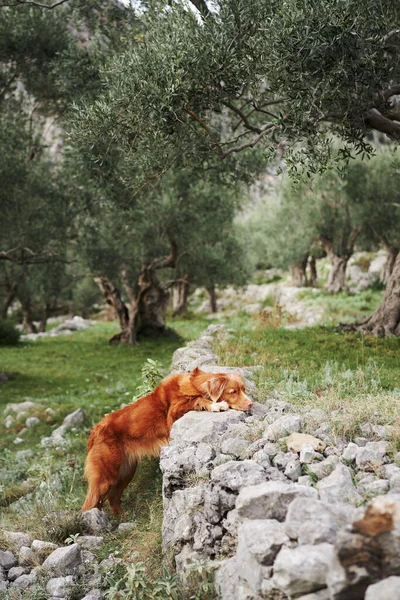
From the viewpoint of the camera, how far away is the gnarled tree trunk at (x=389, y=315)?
1458 cm

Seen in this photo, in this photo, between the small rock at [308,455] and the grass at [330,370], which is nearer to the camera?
the small rock at [308,455]

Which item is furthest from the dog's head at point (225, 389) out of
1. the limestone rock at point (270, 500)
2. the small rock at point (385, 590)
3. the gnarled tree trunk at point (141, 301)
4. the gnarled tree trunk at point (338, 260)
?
the gnarled tree trunk at point (338, 260)

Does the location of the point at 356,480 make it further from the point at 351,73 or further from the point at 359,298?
the point at 359,298

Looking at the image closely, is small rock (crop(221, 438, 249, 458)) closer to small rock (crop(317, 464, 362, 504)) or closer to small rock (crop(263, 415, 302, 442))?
small rock (crop(263, 415, 302, 442))

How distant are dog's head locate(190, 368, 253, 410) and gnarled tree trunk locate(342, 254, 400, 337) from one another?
27.2 feet

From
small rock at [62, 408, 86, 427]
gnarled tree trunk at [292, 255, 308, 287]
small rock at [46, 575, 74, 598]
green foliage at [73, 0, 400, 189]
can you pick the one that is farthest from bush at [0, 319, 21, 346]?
small rock at [46, 575, 74, 598]

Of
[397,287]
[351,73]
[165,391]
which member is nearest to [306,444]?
[165,391]

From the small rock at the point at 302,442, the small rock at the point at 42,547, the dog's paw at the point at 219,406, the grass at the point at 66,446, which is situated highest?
the dog's paw at the point at 219,406

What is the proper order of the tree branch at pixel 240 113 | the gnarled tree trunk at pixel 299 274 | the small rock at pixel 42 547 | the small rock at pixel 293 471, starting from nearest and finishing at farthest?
the small rock at pixel 293 471
the small rock at pixel 42 547
the tree branch at pixel 240 113
the gnarled tree trunk at pixel 299 274

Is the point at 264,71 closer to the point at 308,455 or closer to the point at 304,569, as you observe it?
the point at 308,455

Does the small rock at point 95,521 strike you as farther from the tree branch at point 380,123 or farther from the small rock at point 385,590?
the tree branch at point 380,123

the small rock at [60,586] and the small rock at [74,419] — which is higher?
the small rock at [60,586]

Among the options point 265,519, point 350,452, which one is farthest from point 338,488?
point 350,452

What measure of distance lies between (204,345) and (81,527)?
644 centimetres
